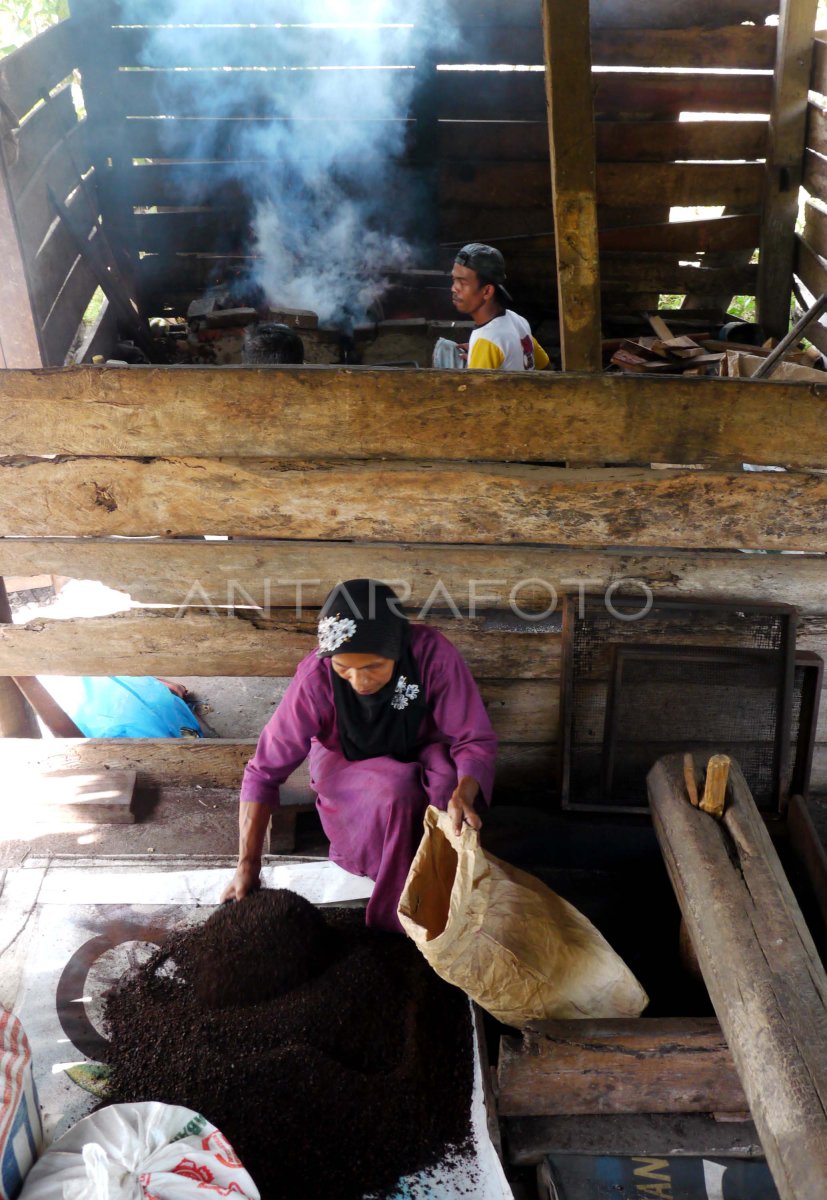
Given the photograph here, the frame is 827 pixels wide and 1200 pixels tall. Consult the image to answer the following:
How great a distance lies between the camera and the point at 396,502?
3.02m

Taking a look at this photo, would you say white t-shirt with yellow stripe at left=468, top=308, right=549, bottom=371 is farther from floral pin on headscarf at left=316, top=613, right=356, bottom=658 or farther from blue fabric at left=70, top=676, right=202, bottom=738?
blue fabric at left=70, top=676, right=202, bottom=738

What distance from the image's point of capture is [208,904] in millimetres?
3045

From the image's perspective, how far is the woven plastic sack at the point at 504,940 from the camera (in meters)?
2.30

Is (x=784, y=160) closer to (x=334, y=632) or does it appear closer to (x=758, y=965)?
(x=334, y=632)

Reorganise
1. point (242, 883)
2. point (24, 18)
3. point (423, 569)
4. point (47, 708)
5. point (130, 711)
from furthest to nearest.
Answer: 1. point (24, 18)
2. point (130, 711)
3. point (47, 708)
4. point (423, 569)
5. point (242, 883)

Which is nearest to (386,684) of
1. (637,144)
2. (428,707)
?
(428,707)

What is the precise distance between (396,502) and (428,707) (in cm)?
65

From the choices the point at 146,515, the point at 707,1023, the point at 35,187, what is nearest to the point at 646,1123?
the point at 707,1023

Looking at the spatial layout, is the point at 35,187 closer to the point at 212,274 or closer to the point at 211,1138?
the point at 212,274

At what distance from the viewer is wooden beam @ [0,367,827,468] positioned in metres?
2.78

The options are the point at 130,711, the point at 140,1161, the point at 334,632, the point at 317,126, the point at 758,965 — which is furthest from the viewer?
the point at 317,126

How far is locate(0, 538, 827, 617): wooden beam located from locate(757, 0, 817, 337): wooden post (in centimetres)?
352

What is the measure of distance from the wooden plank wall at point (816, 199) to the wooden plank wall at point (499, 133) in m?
0.32

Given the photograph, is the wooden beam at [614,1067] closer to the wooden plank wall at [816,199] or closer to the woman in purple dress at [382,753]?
the woman in purple dress at [382,753]
